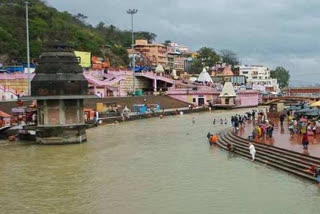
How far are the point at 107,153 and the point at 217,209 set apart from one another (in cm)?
Answer: 1294

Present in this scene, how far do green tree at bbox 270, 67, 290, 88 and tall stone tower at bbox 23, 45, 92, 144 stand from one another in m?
135

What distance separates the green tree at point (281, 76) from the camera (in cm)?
15912

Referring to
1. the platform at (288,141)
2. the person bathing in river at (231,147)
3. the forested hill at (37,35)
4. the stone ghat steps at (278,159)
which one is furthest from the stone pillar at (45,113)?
the forested hill at (37,35)

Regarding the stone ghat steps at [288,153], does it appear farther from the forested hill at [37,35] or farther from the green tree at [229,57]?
the green tree at [229,57]

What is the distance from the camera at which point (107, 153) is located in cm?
2719

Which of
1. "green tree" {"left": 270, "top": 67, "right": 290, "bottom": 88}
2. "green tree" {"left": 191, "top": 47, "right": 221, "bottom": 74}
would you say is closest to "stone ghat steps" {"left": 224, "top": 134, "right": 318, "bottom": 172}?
"green tree" {"left": 191, "top": 47, "right": 221, "bottom": 74}

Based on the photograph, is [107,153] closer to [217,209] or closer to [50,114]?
[50,114]

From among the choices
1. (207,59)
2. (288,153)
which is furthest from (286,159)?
(207,59)

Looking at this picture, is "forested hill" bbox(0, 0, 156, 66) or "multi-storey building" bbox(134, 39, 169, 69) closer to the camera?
"forested hill" bbox(0, 0, 156, 66)

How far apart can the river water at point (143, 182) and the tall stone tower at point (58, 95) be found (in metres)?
1.19

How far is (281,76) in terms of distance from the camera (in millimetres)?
159375

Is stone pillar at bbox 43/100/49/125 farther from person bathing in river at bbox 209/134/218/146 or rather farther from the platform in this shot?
the platform

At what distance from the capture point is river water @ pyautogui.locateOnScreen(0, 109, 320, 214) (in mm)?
15602

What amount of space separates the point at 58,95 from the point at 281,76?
138 m
